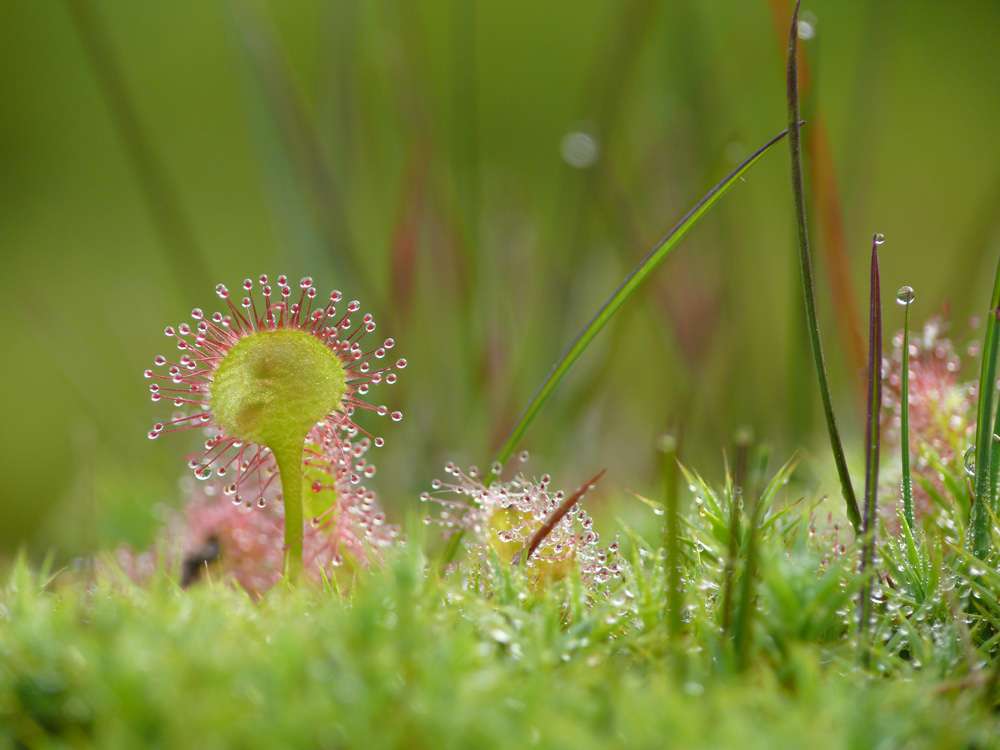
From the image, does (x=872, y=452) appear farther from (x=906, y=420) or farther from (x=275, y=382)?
(x=275, y=382)

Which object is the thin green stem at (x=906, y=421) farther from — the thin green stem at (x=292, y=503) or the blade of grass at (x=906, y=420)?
the thin green stem at (x=292, y=503)

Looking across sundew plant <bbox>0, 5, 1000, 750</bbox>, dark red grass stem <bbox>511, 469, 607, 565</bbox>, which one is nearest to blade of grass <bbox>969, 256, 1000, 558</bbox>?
sundew plant <bbox>0, 5, 1000, 750</bbox>

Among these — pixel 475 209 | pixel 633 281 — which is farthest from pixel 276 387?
pixel 475 209

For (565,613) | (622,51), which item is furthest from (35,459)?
(565,613)

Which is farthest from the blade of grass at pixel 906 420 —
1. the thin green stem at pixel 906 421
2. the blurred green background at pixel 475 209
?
the blurred green background at pixel 475 209

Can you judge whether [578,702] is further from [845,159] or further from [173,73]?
[173,73]

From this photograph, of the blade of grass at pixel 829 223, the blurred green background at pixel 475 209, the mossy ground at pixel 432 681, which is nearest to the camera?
the mossy ground at pixel 432 681

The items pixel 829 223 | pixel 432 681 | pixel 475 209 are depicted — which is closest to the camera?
pixel 432 681

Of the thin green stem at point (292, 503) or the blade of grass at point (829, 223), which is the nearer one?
the thin green stem at point (292, 503)
